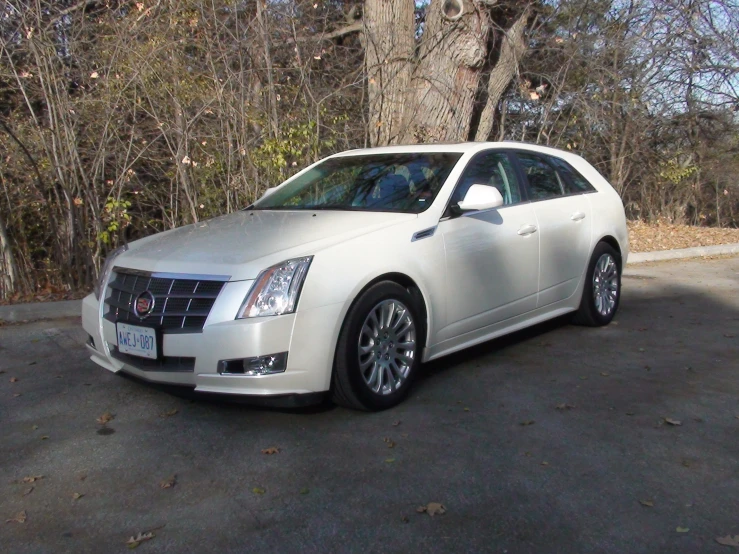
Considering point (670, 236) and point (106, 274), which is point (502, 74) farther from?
point (106, 274)

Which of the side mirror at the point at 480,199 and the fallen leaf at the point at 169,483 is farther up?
the side mirror at the point at 480,199

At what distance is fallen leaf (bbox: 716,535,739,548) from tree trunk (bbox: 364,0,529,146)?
8057mm

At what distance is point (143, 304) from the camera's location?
4.72 meters

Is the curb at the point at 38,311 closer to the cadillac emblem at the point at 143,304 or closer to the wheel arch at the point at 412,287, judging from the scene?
the cadillac emblem at the point at 143,304

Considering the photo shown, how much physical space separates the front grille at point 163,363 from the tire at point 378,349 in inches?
32.5

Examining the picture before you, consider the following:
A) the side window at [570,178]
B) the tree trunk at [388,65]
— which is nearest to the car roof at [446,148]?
the side window at [570,178]

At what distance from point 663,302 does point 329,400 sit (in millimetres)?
5152

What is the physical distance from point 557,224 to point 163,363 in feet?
11.3

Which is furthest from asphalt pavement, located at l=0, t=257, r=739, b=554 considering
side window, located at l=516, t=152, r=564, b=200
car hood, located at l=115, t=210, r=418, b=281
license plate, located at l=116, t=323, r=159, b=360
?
side window, located at l=516, t=152, r=564, b=200

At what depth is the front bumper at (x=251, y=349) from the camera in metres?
4.38

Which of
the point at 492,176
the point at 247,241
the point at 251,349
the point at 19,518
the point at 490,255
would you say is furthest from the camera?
the point at 492,176

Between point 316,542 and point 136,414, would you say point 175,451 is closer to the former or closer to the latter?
point 136,414

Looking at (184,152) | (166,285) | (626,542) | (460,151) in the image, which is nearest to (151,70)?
(184,152)

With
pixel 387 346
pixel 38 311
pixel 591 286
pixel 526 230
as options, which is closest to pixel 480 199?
pixel 526 230
